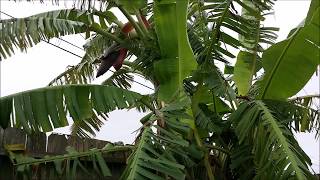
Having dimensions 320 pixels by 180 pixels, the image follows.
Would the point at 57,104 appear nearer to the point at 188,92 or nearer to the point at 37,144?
the point at 37,144

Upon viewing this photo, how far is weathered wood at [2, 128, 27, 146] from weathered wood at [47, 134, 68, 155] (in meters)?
0.19

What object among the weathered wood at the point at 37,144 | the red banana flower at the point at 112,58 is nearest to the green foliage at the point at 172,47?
the red banana flower at the point at 112,58

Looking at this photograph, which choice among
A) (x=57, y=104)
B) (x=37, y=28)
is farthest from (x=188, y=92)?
(x=37, y=28)

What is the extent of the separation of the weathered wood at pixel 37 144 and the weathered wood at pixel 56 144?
0.13ft

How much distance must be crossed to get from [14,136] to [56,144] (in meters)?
0.31

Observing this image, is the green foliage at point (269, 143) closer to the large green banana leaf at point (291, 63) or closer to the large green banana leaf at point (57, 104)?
the large green banana leaf at point (291, 63)

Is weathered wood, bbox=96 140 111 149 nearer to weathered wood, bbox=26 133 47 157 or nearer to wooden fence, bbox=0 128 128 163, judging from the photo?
wooden fence, bbox=0 128 128 163

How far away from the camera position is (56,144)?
3465mm

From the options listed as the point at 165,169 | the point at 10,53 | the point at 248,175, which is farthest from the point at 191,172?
the point at 10,53

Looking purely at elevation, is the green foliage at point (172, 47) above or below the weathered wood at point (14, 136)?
above

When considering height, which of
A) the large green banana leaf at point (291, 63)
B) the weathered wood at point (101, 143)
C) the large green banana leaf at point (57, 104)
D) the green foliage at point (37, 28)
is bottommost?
the weathered wood at point (101, 143)

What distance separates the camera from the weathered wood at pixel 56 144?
343 cm

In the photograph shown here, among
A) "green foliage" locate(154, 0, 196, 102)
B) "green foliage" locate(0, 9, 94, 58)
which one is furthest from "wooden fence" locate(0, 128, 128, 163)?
"green foliage" locate(0, 9, 94, 58)

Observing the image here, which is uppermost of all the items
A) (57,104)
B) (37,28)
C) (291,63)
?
(37,28)
